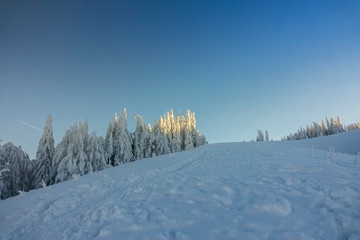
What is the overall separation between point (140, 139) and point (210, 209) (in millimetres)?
36062

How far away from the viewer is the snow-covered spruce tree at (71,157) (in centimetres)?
2153

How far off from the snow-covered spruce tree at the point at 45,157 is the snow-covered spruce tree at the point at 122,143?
1000 cm

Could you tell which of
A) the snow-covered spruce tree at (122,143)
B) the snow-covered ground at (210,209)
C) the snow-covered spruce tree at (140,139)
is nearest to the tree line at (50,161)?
the snow-covered spruce tree at (122,143)

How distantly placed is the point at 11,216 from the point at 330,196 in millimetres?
8747

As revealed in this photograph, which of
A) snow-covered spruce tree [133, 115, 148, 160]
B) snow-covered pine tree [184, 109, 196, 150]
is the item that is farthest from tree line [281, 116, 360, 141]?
snow-covered spruce tree [133, 115, 148, 160]

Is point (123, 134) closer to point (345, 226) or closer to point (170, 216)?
point (170, 216)

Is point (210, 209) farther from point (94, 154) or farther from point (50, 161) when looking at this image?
point (50, 161)

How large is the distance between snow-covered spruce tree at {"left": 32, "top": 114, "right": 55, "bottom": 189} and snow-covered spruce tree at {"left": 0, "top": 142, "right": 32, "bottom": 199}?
1.06 meters

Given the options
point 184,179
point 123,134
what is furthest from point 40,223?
point 123,134

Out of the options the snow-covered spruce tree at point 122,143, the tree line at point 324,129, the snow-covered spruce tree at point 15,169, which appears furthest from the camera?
the tree line at point 324,129

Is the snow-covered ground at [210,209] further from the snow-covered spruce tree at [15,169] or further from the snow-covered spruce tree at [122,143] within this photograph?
the snow-covered spruce tree at [122,143]

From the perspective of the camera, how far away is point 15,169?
72.6 feet

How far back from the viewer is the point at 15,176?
2202 centimetres

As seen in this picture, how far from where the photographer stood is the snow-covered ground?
136 inches
